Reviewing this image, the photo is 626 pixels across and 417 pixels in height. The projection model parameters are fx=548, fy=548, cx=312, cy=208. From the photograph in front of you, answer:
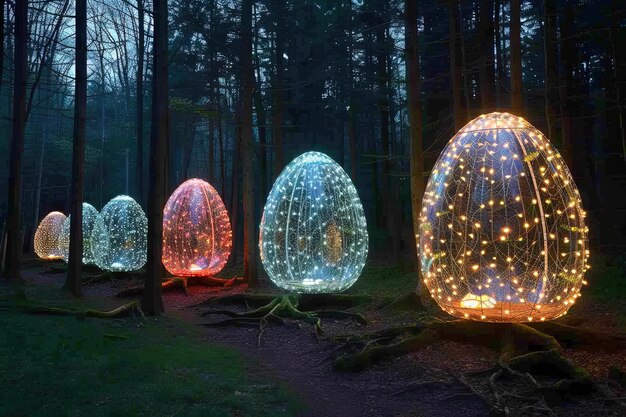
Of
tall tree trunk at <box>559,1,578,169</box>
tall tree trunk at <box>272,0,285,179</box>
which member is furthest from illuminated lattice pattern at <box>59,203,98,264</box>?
tall tree trunk at <box>559,1,578,169</box>

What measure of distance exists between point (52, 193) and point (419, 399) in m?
35.5

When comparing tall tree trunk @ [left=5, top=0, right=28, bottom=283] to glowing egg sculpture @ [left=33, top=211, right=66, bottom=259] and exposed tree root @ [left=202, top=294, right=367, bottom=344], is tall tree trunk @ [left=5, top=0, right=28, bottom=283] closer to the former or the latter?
exposed tree root @ [left=202, top=294, right=367, bottom=344]

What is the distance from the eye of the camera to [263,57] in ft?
77.3

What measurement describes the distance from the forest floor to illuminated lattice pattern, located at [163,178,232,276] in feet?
12.8

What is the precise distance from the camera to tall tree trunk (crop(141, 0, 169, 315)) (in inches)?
423

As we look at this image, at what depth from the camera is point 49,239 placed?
26094 millimetres

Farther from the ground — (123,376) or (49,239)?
(49,239)

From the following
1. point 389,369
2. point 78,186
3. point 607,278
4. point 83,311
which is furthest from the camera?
point 78,186

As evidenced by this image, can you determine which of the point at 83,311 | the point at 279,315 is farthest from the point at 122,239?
the point at 279,315

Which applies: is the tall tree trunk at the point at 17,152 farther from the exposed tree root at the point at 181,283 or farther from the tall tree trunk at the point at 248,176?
the tall tree trunk at the point at 248,176

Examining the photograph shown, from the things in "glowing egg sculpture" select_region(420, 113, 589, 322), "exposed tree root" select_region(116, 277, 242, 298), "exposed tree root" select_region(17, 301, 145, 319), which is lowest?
"exposed tree root" select_region(17, 301, 145, 319)

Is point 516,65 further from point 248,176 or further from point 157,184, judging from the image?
point 248,176

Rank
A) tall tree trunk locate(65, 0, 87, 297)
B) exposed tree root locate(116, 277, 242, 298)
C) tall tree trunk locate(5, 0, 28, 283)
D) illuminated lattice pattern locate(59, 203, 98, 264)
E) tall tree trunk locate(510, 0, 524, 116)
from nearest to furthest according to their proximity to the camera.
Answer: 1. tall tree trunk locate(510, 0, 524, 116)
2. tall tree trunk locate(65, 0, 87, 297)
3. exposed tree root locate(116, 277, 242, 298)
4. tall tree trunk locate(5, 0, 28, 283)
5. illuminated lattice pattern locate(59, 203, 98, 264)

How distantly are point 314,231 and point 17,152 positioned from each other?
927 cm
